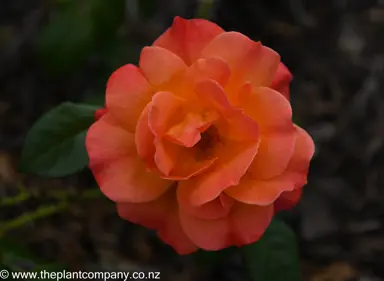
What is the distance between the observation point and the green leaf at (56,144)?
34.4 inches

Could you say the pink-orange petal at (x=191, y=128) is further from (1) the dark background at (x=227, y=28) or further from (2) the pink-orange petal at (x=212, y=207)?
(1) the dark background at (x=227, y=28)

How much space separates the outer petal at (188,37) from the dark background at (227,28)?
1.48ft

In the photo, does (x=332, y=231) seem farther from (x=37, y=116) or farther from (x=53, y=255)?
(x=37, y=116)

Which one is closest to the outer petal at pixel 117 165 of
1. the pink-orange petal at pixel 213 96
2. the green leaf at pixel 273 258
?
the pink-orange petal at pixel 213 96

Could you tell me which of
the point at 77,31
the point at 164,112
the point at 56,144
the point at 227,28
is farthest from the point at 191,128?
the point at 227,28

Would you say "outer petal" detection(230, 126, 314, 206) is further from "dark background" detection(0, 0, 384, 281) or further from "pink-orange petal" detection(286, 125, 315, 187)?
"dark background" detection(0, 0, 384, 281)

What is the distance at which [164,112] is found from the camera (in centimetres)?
65

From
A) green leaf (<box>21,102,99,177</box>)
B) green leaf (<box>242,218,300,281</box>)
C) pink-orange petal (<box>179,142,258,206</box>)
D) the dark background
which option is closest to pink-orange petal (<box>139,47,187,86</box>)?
pink-orange petal (<box>179,142,258,206</box>)

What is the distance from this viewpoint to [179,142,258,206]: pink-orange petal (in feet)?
2.08

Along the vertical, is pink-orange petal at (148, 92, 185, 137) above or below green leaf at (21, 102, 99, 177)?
above

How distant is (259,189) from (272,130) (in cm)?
7

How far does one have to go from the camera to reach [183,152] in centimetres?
68

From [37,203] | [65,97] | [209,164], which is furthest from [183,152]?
[65,97]

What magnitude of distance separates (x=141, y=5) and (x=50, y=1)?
0.28m
